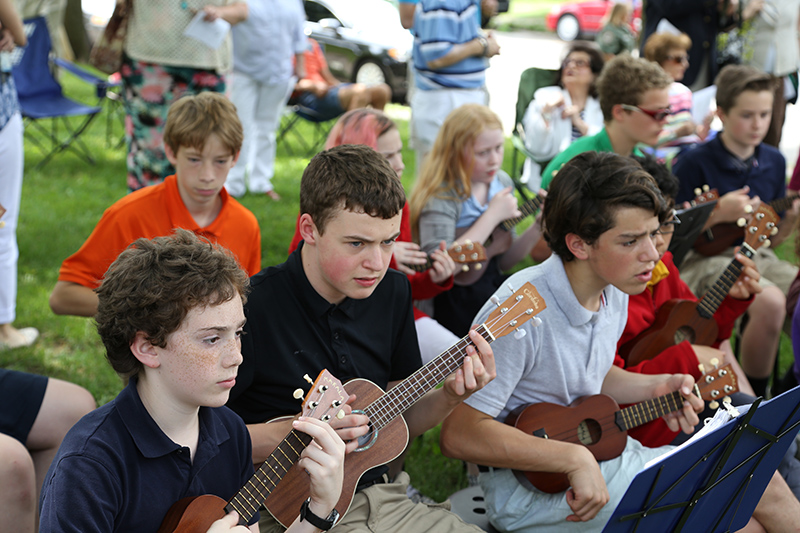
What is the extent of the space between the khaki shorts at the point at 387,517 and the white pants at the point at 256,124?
4.64 metres

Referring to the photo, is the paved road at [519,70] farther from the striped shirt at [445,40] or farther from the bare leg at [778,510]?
the bare leg at [778,510]

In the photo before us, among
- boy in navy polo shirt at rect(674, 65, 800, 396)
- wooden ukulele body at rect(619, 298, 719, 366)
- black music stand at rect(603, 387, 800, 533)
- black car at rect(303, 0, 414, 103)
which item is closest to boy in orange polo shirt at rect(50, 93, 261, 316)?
wooden ukulele body at rect(619, 298, 719, 366)

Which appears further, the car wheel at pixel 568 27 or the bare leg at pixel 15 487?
the car wheel at pixel 568 27

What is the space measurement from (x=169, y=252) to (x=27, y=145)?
7424 millimetres

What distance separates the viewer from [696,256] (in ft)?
14.1

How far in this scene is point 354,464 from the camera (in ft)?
7.22

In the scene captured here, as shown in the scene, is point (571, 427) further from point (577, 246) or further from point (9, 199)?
point (9, 199)

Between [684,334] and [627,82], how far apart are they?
1617 mm

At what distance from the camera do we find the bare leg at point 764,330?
3.99 metres

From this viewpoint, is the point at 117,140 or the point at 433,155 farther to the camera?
the point at 117,140

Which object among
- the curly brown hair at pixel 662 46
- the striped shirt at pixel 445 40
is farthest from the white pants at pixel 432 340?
the curly brown hair at pixel 662 46

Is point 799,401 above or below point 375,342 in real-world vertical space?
above

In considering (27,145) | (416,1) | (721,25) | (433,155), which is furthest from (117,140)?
(721,25)

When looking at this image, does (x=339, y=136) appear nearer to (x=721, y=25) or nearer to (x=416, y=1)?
(x=416, y=1)
